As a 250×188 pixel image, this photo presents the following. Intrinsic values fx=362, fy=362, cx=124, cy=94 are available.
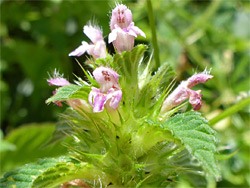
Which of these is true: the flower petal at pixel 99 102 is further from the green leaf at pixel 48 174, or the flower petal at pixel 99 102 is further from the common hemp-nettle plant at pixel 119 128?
the green leaf at pixel 48 174

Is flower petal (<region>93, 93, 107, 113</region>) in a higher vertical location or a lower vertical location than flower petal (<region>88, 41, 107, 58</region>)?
lower

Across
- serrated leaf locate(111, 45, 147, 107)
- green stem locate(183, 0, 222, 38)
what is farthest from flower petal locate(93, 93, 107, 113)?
green stem locate(183, 0, 222, 38)

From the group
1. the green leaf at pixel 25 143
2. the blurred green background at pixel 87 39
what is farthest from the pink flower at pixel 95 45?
the blurred green background at pixel 87 39

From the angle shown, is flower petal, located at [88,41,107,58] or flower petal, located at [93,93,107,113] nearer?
flower petal, located at [93,93,107,113]

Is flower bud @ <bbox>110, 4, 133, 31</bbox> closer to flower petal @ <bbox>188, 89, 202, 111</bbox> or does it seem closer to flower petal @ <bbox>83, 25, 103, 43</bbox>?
flower petal @ <bbox>83, 25, 103, 43</bbox>

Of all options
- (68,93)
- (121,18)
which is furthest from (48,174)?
(121,18)
